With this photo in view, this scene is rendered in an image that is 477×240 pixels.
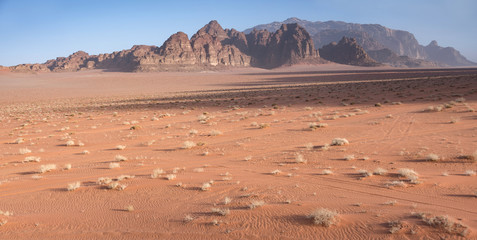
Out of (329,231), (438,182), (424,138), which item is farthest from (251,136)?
(329,231)

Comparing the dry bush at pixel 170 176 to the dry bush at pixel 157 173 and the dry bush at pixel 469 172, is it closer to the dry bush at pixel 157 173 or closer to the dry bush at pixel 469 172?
the dry bush at pixel 157 173

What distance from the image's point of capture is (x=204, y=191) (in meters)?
7.36

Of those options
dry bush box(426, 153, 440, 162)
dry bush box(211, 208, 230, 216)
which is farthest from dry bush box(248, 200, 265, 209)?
dry bush box(426, 153, 440, 162)

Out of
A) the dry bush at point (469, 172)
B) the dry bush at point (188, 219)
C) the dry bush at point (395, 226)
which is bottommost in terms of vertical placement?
the dry bush at point (188, 219)

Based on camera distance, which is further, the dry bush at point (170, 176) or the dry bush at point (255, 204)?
the dry bush at point (170, 176)

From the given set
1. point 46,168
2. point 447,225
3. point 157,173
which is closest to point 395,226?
point 447,225

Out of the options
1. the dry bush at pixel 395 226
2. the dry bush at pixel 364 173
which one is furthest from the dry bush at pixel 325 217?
the dry bush at pixel 364 173

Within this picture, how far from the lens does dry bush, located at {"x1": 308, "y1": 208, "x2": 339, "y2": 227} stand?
5141mm

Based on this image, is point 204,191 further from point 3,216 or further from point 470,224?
point 470,224

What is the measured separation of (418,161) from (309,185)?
4099mm

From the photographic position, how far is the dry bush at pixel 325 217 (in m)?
5.14

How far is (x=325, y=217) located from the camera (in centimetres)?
516

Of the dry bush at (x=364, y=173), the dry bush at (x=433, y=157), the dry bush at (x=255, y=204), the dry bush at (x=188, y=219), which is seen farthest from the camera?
the dry bush at (x=433, y=157)

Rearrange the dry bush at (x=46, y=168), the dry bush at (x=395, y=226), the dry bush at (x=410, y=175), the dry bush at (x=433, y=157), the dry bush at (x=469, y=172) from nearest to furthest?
the dry bush at (x=395, y=226), the dry bush at (x=410, y=175), the dry bush at (x=469, y=172), the dry bush at (x=433, y=157), the dry bush at (x=46, y=168)
